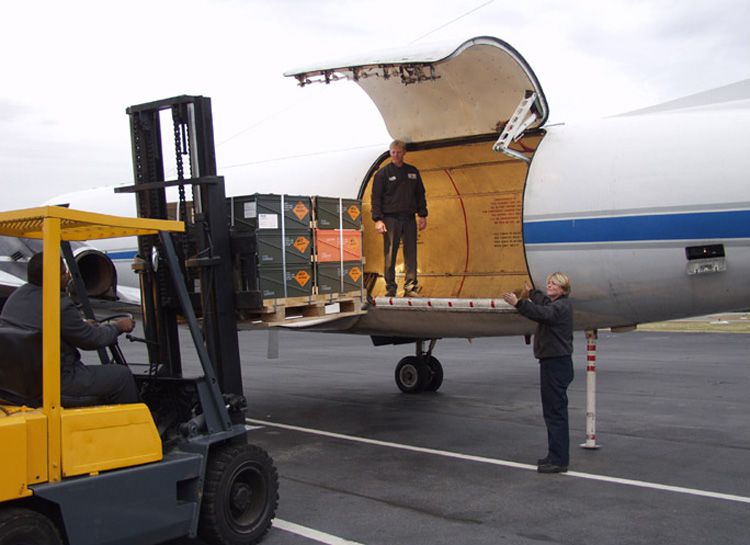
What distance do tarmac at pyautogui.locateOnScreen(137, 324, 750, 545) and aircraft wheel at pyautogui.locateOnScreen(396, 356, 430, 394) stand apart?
0.61 feet

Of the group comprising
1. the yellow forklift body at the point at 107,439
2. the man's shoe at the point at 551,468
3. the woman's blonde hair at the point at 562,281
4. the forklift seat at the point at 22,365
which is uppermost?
the woman's blonde hair at the point at 562,281

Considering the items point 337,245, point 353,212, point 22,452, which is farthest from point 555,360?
point 22,452

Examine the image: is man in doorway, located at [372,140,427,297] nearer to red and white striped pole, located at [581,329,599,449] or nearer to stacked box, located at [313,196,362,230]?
stacked box, located at [313,196,362,230]

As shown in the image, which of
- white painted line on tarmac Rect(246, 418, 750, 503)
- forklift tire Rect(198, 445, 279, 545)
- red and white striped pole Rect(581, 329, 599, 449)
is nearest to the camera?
forklift tire Rect(198, 445, 279, 545)

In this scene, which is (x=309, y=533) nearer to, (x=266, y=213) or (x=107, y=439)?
(x=107, y=439)

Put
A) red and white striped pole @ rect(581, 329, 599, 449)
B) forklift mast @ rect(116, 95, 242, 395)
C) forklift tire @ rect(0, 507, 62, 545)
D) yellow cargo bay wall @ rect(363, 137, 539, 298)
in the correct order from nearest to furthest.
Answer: forklift tire @ rect(0, 507, 62, 545) → forklift mast @ rect(116, 95, 242, 395) → red and white striped pole @ rect(581, 329, 599, 449) → yellow cargo bay wall @ rect(363, 137, 539, 298)

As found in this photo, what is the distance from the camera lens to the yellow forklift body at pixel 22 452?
14.9ft

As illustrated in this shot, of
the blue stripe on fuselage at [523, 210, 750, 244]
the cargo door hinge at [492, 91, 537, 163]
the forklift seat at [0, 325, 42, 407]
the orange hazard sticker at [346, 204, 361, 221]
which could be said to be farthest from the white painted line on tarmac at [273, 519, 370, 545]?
the cargo door hinge at [492, 91, 537, 163]

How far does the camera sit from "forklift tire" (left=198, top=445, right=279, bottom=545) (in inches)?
226

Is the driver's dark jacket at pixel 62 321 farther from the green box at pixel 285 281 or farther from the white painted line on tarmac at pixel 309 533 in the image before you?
the green box at pixel 285 281

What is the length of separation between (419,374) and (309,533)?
6.99 meters

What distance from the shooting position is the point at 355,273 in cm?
910

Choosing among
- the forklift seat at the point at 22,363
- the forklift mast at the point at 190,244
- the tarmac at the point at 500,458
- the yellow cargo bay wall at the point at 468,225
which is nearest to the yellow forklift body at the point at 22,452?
the forklift seat at the point at 22,363

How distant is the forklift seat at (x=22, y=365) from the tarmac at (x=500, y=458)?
5.69 ft
